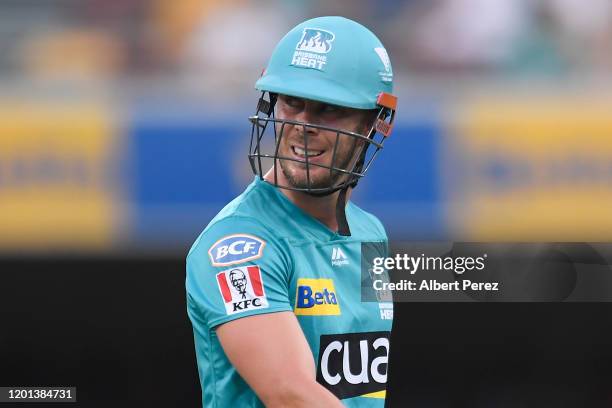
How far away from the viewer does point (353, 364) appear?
90.8 inches

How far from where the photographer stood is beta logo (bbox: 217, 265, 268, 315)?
2.04 meters

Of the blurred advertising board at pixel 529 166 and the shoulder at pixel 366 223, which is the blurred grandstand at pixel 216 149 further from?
the shoulder at pixel 366 223

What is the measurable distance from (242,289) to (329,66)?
0.57m

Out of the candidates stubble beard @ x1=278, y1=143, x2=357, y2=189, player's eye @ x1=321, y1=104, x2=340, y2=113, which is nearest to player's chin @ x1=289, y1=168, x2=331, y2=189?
stubble beard @ x1=278, y1=143, x2=357, y2=189

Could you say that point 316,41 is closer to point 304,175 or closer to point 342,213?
point 304,175

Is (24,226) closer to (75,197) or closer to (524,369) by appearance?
(75,197)

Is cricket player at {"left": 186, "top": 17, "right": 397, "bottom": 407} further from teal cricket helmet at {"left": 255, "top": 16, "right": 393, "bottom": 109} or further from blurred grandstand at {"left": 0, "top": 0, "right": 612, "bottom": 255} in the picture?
blurred grandstand at {"left": 0, "top": 0, "right": 612, "bottom": 255}

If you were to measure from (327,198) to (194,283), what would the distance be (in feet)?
1.47

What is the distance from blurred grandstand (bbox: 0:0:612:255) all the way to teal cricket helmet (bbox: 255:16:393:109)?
Answer: 1.95 m

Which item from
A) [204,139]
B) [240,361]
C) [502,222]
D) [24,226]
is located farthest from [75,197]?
[240,361]

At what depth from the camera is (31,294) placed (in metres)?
4.50

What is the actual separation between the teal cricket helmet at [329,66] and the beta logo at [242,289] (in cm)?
43

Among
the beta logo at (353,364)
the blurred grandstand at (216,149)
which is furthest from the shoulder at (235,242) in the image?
the blurred grandstand at (216,149)

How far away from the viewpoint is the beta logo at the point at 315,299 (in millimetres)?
2186
